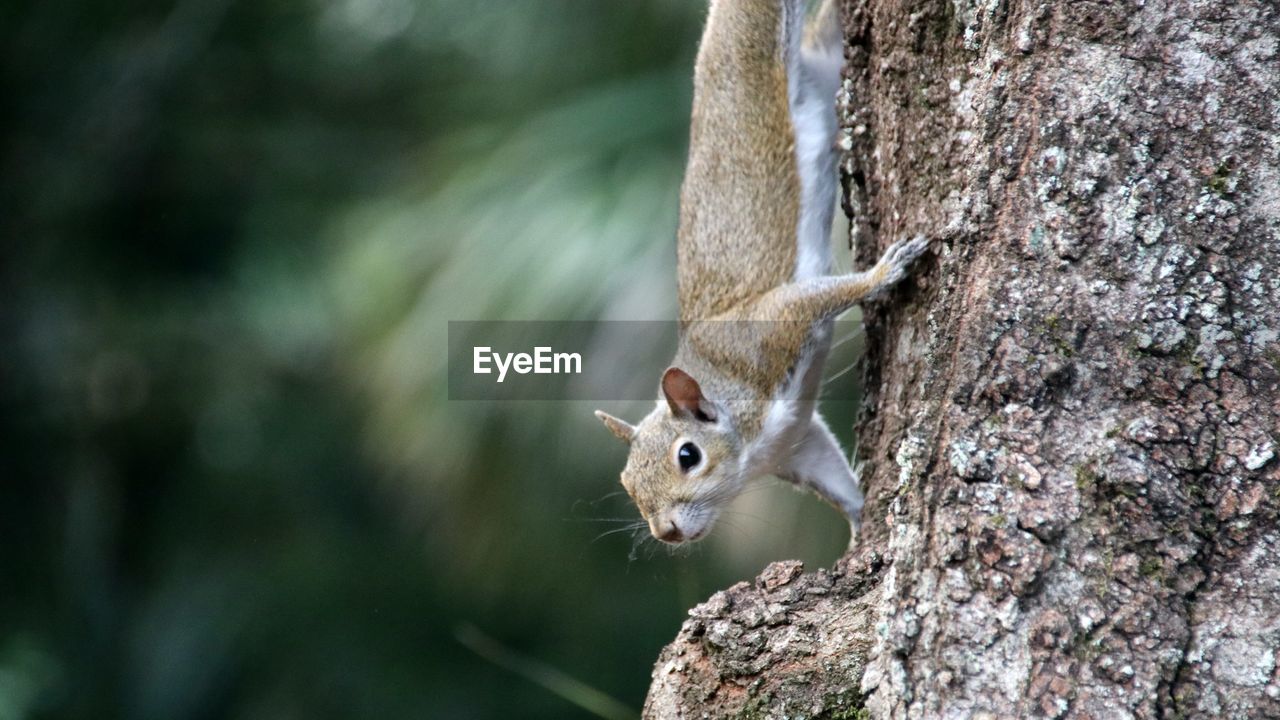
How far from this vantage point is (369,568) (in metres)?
6.09

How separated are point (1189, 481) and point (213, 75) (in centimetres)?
556

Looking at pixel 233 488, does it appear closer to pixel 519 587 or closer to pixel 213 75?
pixel 519 587

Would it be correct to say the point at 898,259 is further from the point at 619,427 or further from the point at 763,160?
the point at 619,427

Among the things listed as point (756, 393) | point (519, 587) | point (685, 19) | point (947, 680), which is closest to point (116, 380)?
point (519, 587)

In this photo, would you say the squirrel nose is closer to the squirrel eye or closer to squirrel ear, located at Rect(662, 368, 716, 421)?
the squirrel eye

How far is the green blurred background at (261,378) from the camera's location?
16.8 feet

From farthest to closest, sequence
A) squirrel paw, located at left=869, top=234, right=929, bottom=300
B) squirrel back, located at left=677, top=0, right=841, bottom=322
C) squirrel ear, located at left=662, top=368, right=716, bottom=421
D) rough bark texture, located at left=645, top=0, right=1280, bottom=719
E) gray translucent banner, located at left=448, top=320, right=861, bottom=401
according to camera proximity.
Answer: gray translucent banner, located at left=448, top=320, right=861, bottom=401, squirrel back, located at left=677, top=0, right=841, bottom=322, squirrel ear, located at left=662, top=368, right=716, bottom=421, squirrel paw, located at left=869, top=234, right=929, bottom=300, rough bark texture, located at left=645, top=0, right=1280, bottom=719

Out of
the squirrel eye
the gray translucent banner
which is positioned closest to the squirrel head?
the squirrel eye

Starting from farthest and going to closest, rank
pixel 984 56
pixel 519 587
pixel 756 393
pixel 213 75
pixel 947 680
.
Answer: pixel 213 75 < pixel 519 587 < pixel 756 393 < pixel 984 56 < pixel 947 680

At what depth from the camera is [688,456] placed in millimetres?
2510

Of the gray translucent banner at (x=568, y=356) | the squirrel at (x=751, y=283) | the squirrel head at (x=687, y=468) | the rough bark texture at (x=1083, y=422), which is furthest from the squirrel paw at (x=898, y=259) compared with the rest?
the gray translucent banner at (x=568, y=356)

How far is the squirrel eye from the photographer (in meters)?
2.51

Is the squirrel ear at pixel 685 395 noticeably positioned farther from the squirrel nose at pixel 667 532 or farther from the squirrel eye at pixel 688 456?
the squirrel nose at pixel 667 532

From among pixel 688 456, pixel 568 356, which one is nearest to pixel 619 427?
pixel 688 456
